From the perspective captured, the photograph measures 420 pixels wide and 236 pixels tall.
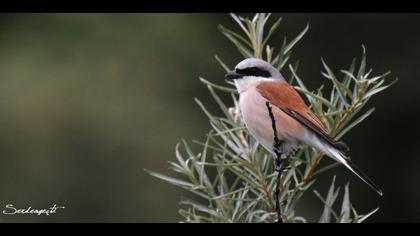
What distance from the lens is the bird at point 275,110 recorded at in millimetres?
2080

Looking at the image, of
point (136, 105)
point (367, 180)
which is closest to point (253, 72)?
point (367, 180)

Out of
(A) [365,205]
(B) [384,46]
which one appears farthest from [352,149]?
(B) [384,46]

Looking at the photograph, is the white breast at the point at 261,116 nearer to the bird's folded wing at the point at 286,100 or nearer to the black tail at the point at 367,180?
the bird's folded wing at the point at 286,100

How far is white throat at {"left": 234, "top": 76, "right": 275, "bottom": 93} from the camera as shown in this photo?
2.27 m

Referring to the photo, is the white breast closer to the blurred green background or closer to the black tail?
the black tail

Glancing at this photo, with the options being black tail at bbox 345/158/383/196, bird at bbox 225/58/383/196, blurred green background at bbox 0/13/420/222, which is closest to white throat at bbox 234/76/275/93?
bird at bbox 225/58/383/196

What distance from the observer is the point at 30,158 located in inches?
175

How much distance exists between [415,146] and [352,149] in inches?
18.3

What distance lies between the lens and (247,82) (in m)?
2.34

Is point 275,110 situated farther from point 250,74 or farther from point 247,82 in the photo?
point 250,74

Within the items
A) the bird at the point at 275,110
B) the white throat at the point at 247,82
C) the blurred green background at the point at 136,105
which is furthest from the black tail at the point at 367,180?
the blurred green background at the point at 136,105

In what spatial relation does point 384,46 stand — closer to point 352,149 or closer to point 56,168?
point 352,149

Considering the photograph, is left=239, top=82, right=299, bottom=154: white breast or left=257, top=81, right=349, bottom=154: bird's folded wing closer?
left=239, top=82, right=299, bottom=154: white breast

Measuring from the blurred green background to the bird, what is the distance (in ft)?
6.22
